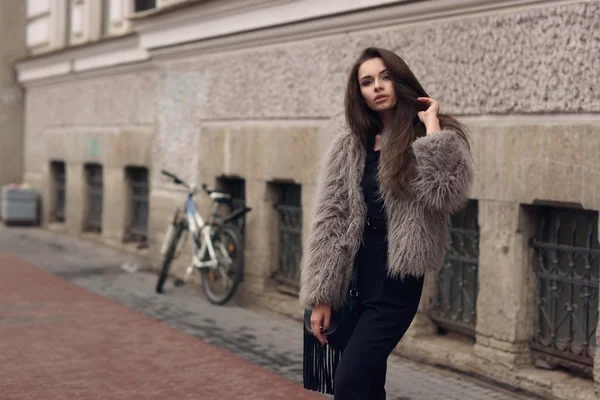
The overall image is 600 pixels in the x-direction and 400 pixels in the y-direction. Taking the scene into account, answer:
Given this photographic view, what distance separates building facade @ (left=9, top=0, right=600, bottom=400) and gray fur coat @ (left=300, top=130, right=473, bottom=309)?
2019mm

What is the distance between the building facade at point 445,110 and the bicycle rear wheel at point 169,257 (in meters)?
0.46

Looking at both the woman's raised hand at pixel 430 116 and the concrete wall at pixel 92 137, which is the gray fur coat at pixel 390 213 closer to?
the woman's raised hand at pixel 430 116

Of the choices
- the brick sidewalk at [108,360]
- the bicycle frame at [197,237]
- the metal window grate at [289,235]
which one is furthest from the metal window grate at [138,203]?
the metal window grate at [289,235]

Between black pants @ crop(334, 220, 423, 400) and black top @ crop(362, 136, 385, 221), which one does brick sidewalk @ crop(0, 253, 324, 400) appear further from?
black top @ crop(362, 136, 385, 221)

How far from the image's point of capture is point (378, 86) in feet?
13.1

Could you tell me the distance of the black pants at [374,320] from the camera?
3854 millimetres

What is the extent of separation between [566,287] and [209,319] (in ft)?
11.5

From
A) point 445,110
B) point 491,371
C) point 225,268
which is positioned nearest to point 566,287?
point 491,371

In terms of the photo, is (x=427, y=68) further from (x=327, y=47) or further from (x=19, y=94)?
(x=19, y=94)

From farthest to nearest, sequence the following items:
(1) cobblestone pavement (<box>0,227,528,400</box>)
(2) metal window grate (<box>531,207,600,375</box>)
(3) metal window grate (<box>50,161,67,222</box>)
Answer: (3) metal window grate (<box>50,161,67,222</box>), (1) cobblestone pavement (<box>0,227,528,400</box>), (2) metal window grate (<box>531,207,600,375</box>)

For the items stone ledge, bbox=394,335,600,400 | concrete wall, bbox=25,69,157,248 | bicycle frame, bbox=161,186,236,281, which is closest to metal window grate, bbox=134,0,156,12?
concrete wall, bbox=25,69,157,248

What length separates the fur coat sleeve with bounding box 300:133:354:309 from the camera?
13.2 ft

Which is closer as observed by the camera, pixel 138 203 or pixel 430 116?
pixel 430 116

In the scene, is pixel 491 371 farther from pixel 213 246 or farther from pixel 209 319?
pixel 213 246
